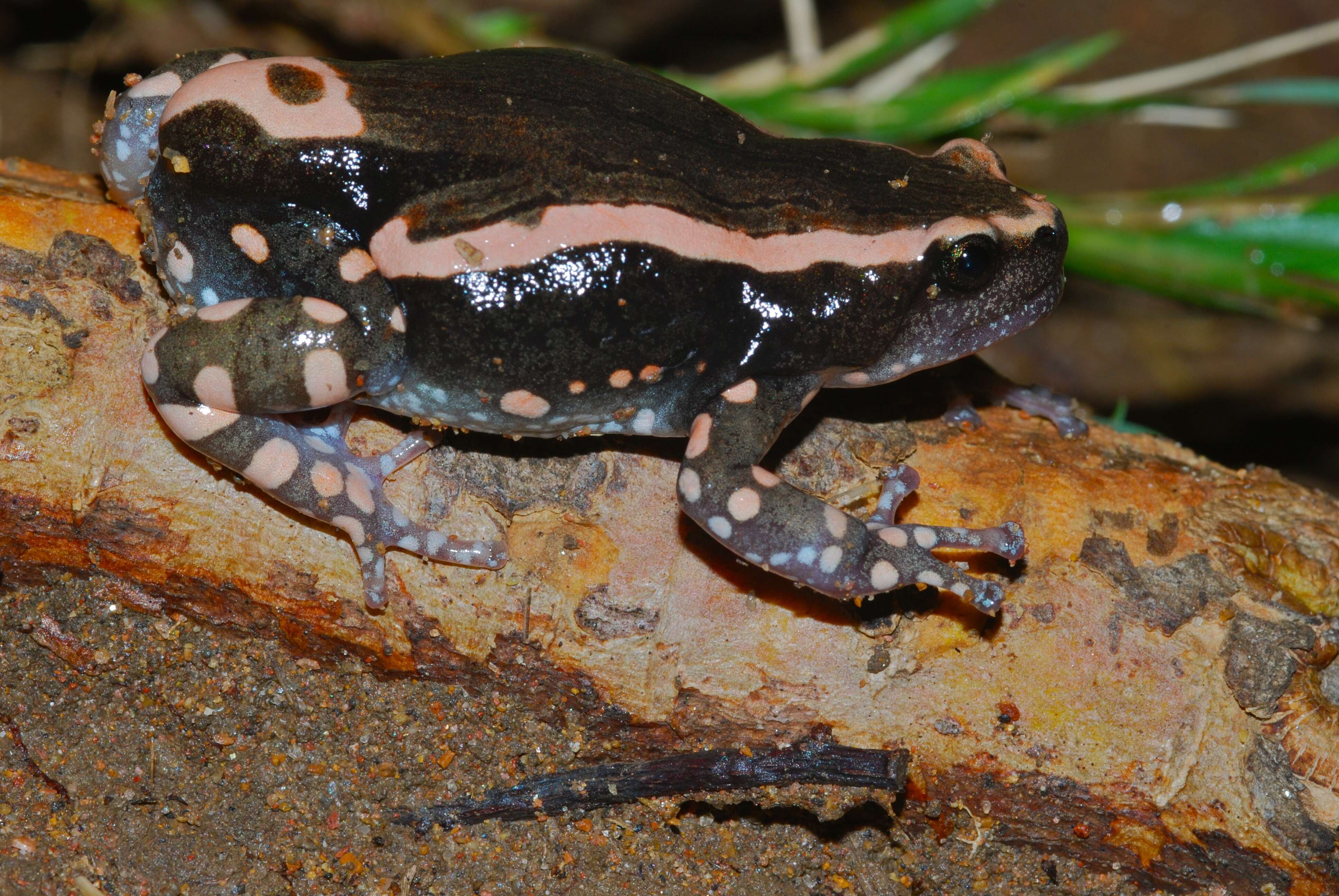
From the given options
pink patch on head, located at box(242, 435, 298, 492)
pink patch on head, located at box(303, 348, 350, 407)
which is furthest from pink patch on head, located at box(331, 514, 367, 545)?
pink patch on head, located at box(303, 348, 350, 407)

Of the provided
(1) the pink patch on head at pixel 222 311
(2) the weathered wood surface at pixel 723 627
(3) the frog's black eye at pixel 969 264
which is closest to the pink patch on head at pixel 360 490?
(2) the weathered wood surface at pixel 723 627

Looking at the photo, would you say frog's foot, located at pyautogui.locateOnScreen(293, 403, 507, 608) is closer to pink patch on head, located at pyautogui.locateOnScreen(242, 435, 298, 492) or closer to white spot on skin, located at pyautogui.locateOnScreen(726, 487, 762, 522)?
pink patch on head, located at pyautogui.locateOnScreen(242, 435, 298, 492)

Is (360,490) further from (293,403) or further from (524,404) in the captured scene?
(524,404)

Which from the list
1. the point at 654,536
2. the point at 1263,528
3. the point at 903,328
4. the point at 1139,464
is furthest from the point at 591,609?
the point at 1263,528

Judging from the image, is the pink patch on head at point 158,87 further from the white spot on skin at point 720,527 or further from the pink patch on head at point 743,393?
the white spot on skin at point 720,527

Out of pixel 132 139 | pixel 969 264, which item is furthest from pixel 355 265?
pixel 969 264

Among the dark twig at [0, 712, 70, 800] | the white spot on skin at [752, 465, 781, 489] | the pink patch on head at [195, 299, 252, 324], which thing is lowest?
the dark twig at [0, 712, 70, 800]
